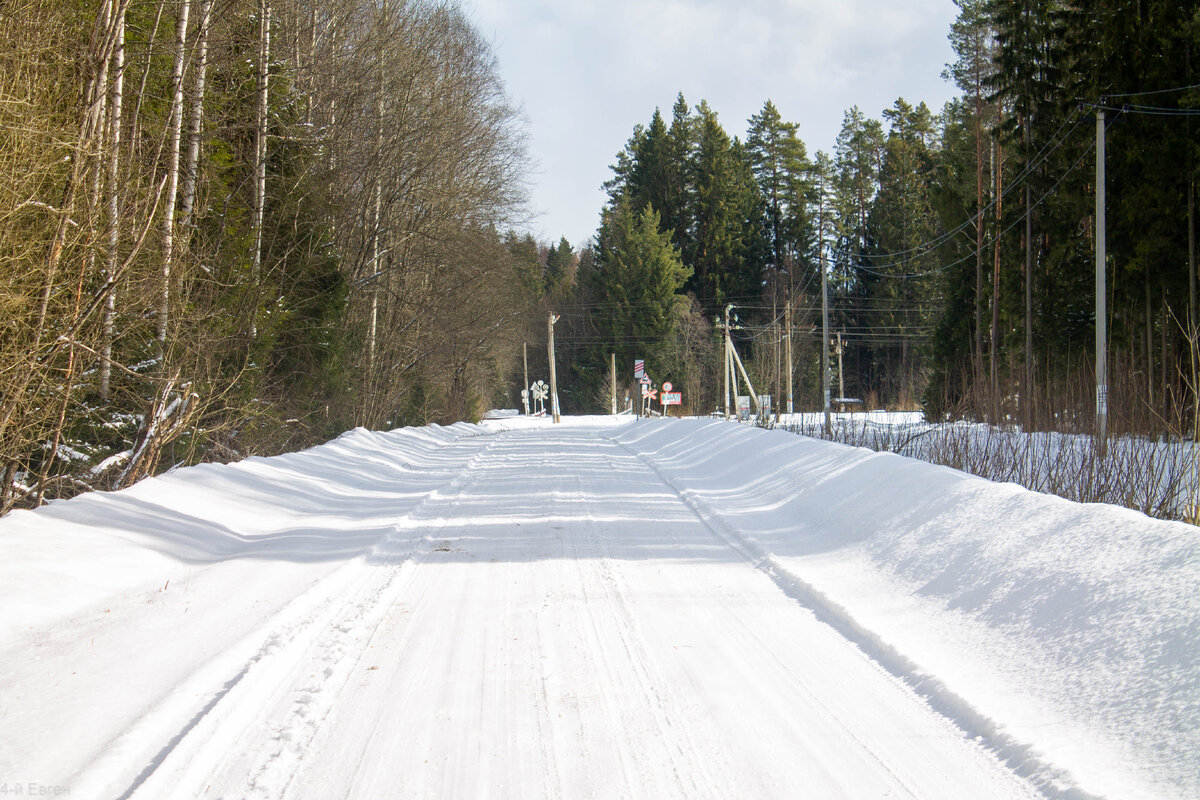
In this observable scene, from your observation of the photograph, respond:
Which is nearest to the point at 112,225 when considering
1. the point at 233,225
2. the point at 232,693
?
the point at 232,693

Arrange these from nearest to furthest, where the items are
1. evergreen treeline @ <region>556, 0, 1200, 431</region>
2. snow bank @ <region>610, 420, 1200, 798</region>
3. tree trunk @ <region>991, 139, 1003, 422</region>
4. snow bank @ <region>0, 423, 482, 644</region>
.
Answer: snow bank @ <region>610, 420, 1200, 798</region> < snow bank @ <region>0, 423, 482, 644</region> < evergreen treeline @ <region>556, 0, 1200, 431</region> < tree trunk @ <region>991, 139, 1003, 422</region>

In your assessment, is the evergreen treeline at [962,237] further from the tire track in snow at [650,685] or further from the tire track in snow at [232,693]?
the tire track in snow at [232,693]

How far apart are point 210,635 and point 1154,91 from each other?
2293cm

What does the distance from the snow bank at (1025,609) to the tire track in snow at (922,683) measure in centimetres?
1

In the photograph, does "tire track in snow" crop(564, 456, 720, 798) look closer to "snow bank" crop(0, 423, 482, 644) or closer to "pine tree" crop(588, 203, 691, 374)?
"snow bank" crop(0, 423, 482, 644)

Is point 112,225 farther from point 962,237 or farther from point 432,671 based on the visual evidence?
point 962,237

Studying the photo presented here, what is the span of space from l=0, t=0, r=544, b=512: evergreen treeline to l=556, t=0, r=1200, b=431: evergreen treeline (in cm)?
1110

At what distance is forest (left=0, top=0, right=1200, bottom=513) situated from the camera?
9.21 metres

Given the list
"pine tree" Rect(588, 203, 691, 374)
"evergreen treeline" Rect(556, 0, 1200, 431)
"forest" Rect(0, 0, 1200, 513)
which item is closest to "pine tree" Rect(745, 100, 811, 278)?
"evergreen treeline" Rect(556, 0, 1200, 431)

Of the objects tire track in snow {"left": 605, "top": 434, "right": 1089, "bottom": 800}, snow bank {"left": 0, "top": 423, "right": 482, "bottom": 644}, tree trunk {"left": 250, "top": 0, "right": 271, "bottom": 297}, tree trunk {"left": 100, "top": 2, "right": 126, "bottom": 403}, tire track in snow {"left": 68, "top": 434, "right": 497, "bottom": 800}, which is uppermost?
tree trunk {"left": 250, "top": 0, "right": 271, "bottom": 297}

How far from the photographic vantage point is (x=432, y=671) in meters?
5.20

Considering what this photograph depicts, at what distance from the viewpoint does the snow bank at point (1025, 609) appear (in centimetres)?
402

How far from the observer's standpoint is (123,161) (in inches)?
463

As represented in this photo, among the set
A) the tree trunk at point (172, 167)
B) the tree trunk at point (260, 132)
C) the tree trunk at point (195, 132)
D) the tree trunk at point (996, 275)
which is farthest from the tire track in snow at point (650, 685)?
the tree trunk at point (996, 275)
